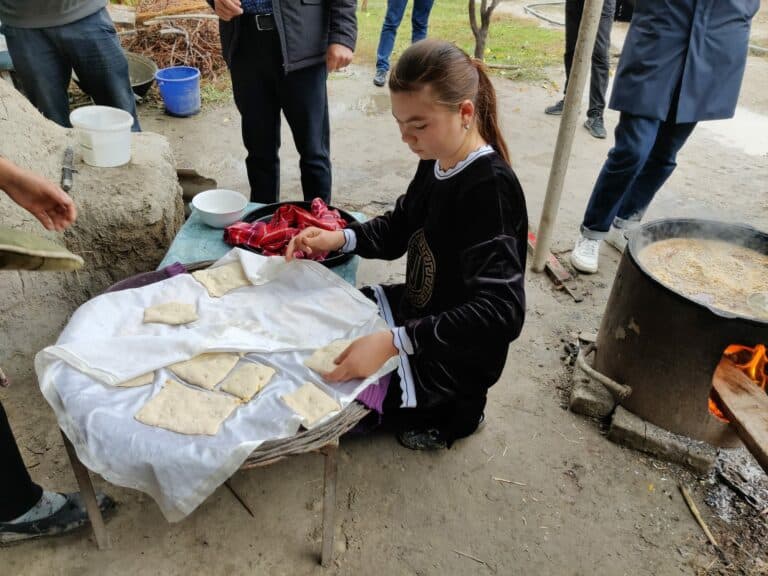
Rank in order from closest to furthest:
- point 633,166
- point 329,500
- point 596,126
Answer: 1. point 329,500
2. point 633,166
3. point 596,126

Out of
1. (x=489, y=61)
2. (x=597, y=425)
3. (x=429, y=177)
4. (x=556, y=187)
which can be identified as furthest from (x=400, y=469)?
(x=489, y=61)

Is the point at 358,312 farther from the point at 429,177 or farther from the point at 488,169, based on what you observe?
the point at 488,169

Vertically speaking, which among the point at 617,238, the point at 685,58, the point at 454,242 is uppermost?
the point at 685,58

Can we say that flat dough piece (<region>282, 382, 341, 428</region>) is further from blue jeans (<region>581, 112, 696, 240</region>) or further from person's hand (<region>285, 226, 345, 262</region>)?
blue jeans (<region>581, 112, 696, 240</region>)

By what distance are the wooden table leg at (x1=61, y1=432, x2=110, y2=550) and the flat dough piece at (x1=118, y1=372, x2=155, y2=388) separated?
0.65ft

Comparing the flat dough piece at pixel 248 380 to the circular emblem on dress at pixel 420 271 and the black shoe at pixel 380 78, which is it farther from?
the black shoe at pixel 380 78

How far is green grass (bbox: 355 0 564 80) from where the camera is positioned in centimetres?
724

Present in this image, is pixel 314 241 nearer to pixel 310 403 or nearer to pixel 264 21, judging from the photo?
pixel 310 403

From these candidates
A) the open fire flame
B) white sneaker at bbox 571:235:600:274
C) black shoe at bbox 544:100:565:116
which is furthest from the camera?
black shoe at bbox 544:100:565:116

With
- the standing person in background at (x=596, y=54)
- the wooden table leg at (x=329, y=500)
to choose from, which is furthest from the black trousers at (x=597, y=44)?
the wooden table leg at (x=329, y=500)

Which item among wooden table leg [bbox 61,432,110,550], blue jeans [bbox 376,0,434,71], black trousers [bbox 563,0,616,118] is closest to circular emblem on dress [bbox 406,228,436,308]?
wooden table leg [bbox 61,432,110,550]

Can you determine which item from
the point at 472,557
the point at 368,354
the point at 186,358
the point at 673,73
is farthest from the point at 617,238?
the point at 186,358

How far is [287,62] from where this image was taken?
2.72 m

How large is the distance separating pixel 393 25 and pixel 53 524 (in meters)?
5.59
